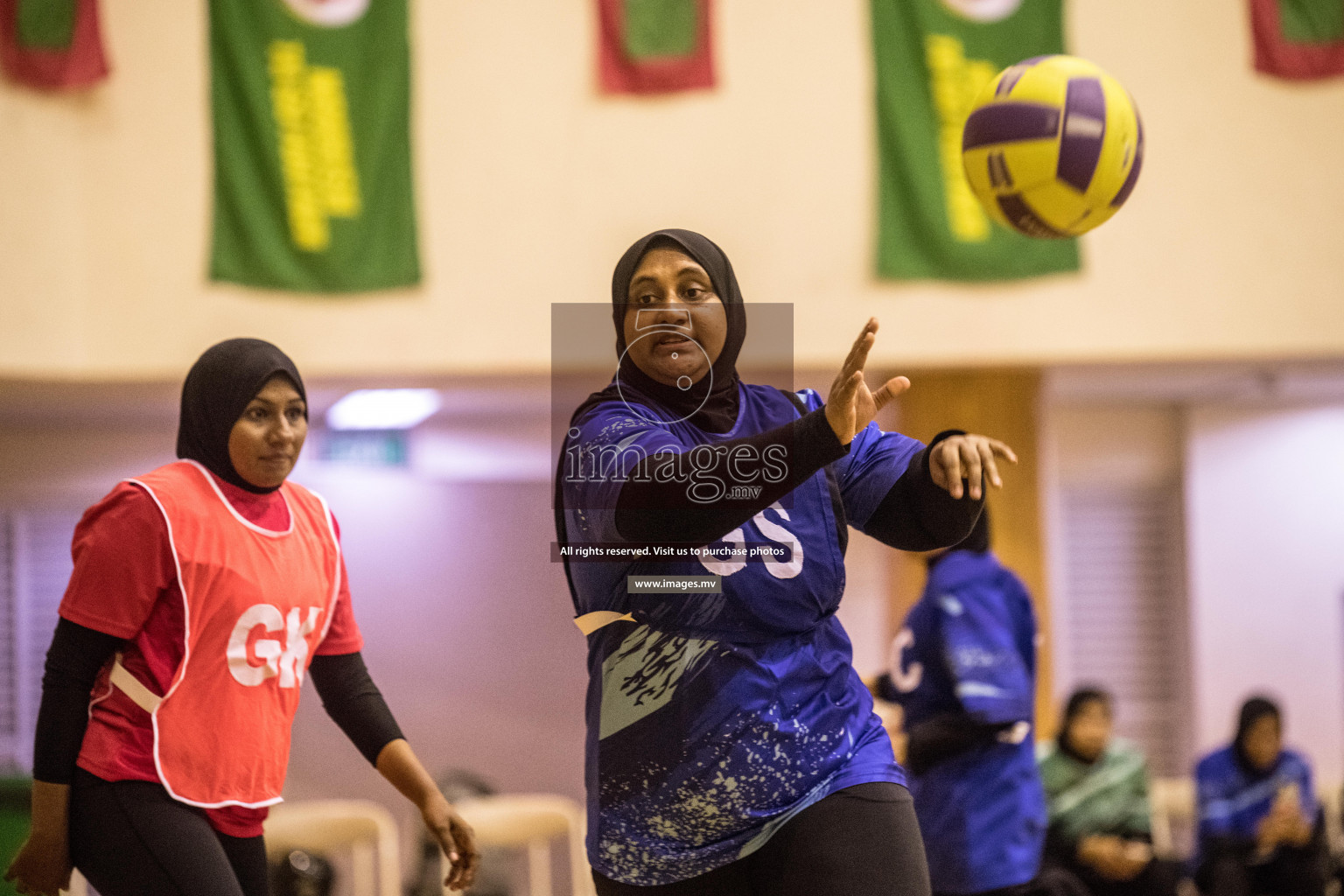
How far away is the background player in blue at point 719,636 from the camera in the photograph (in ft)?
5.56

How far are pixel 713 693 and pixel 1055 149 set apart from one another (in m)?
1.76

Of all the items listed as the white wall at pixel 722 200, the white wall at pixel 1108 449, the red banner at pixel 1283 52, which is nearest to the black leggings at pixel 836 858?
the white wall at pixel 722 200

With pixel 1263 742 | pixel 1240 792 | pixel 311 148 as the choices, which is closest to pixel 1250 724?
pixel 1263 742

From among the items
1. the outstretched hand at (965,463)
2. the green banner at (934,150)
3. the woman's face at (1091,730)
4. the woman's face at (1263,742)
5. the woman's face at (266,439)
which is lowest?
the woman's face at (1263,742)

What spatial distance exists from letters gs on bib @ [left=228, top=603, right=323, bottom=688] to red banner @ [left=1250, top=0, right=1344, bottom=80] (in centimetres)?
577

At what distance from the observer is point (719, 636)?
180 centimetres

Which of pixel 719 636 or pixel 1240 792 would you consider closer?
pixel 719 636

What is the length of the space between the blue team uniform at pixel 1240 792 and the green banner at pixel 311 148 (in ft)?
15.0

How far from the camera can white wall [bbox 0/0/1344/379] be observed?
19.0 ft

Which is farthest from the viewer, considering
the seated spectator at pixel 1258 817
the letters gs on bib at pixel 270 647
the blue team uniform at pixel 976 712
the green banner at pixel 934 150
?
the green banner at pixel 934 150

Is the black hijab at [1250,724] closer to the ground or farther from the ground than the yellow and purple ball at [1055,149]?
closer to the ground

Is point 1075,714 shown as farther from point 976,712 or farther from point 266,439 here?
point 266,439

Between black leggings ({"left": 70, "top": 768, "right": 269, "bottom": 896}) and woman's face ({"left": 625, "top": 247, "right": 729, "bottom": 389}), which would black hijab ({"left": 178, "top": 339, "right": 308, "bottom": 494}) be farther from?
woman's face ({"left": 625, "top": 247, "right": 729, "bottom": 389})

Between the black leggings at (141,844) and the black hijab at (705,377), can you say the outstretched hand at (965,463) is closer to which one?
the black hijab at (705,377)
